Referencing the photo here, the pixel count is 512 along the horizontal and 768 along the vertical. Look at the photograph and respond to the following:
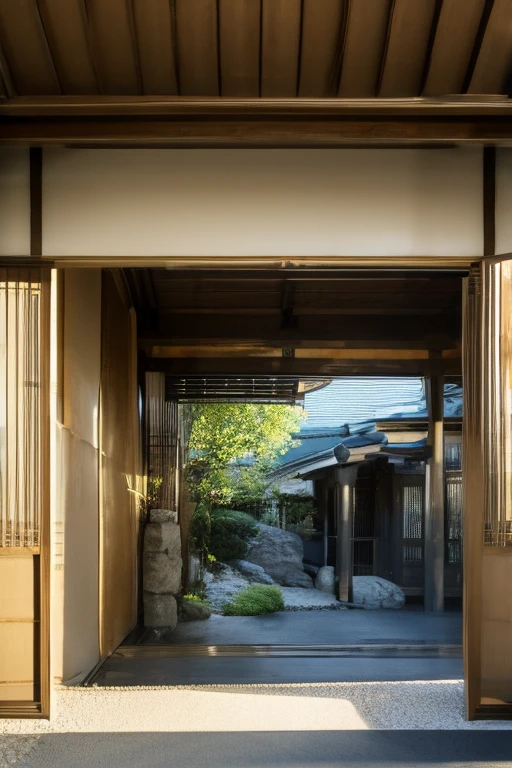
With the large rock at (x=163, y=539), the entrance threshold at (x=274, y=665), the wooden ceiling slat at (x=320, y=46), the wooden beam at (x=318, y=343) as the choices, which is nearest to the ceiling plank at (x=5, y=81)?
the wooden ceiling slat at (x=320, y=46)

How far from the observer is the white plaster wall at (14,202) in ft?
12.3

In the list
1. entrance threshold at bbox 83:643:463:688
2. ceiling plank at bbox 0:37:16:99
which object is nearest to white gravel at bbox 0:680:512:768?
entrance threshold at bbox 83:643:463:688

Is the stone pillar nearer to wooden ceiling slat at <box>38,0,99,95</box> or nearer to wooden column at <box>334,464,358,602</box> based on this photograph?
wooden column at <box>334,464,358,602</box>

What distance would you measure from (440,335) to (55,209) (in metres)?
3.95

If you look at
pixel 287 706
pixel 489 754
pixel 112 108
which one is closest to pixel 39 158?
pixel 112 108

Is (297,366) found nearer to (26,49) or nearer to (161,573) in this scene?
(161,573)

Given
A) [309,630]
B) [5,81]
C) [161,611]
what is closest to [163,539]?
[161,611]

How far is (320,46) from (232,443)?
3798 mm

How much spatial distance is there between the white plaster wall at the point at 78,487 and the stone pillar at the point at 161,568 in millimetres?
1025

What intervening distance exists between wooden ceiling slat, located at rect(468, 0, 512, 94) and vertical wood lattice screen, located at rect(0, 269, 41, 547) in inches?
85.7

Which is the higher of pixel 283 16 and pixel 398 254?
pixel 283 16

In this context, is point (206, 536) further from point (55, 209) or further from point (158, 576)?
point (55, 209)

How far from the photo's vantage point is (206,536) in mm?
6469

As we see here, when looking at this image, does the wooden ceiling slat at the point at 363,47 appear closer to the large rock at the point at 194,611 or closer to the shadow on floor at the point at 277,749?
the shadow on floor at the point at 277,749
